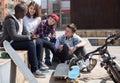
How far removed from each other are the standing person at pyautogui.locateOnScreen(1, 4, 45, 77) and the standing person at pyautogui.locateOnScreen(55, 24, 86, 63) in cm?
108

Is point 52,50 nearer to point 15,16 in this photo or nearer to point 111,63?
point 15,16

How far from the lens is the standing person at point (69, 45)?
6.59 metres

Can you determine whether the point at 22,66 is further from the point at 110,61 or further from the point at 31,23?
the point at 31,23

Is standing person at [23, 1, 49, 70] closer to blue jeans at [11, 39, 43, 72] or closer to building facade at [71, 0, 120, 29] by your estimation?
blue jeans at [11, 39, 43, 72]

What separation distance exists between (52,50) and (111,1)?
1651cm

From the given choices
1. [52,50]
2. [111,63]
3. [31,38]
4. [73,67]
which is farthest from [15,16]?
[111,63]

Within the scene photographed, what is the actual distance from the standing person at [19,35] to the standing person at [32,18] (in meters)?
0.61

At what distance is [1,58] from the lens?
4.39m

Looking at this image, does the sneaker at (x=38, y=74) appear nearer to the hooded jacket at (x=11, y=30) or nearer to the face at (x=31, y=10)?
the hooded jacket at (x=11, y=30)

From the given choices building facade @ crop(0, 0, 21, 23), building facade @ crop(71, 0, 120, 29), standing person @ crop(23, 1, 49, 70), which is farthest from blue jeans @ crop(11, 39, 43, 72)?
building facade @ crop(0, 0, 21, 23)

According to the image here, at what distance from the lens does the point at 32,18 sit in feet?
20.7

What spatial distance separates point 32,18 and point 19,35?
3.75 ft

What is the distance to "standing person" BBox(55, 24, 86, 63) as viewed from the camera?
6.59 m

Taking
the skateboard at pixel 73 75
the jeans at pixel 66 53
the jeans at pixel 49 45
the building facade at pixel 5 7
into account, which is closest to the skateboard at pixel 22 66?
the skateboard at pixel 73 75
